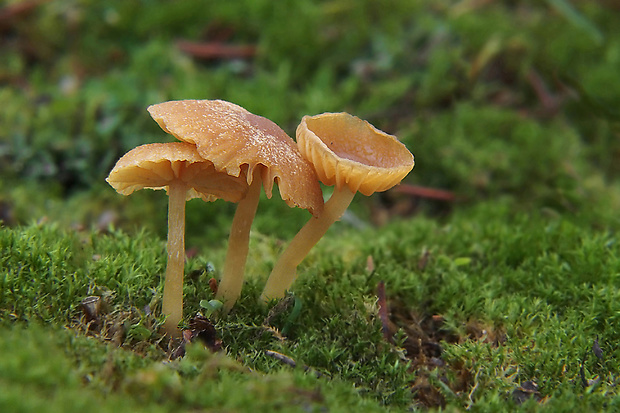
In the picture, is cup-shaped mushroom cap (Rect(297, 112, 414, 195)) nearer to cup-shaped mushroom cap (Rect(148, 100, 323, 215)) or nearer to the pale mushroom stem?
cup-shaped mushroom cap (Rect(148, 100, 323, 215))

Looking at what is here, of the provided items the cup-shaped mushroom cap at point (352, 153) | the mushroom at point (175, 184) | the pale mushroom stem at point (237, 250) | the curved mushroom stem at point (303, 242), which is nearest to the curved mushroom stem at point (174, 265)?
the mushroom at point (175, 184)

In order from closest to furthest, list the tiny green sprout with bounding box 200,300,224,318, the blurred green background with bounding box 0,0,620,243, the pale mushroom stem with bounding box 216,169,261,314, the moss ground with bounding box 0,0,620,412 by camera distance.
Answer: the moss ground with bounding box 0,0,620,412 < the tiny green sprout with bounding box 200,300,224,318 < the pale mushroom stem with bounding box 216,169,261,314 < the blurred green background with bounding box 0,0,620,243

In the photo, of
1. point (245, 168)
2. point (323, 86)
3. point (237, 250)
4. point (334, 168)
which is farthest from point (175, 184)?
point (323, 86)

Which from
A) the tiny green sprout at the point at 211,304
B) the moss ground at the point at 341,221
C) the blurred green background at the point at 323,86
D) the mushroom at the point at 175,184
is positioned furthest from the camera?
the blurred green background at the point at 323,86

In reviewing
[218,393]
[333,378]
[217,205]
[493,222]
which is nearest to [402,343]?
[333,378]

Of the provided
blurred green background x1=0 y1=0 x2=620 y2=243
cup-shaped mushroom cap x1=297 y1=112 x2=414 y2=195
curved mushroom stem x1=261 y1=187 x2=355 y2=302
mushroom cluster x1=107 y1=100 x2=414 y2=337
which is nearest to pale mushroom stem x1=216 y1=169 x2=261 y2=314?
mushroom cluster x1=107 y1=100 x2=414 y2=337

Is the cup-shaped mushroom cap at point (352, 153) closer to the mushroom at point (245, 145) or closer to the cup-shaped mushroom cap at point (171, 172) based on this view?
the mushroom at point (245, 145)

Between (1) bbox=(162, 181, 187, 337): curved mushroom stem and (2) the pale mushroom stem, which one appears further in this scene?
(2) the pale mushroom stem
